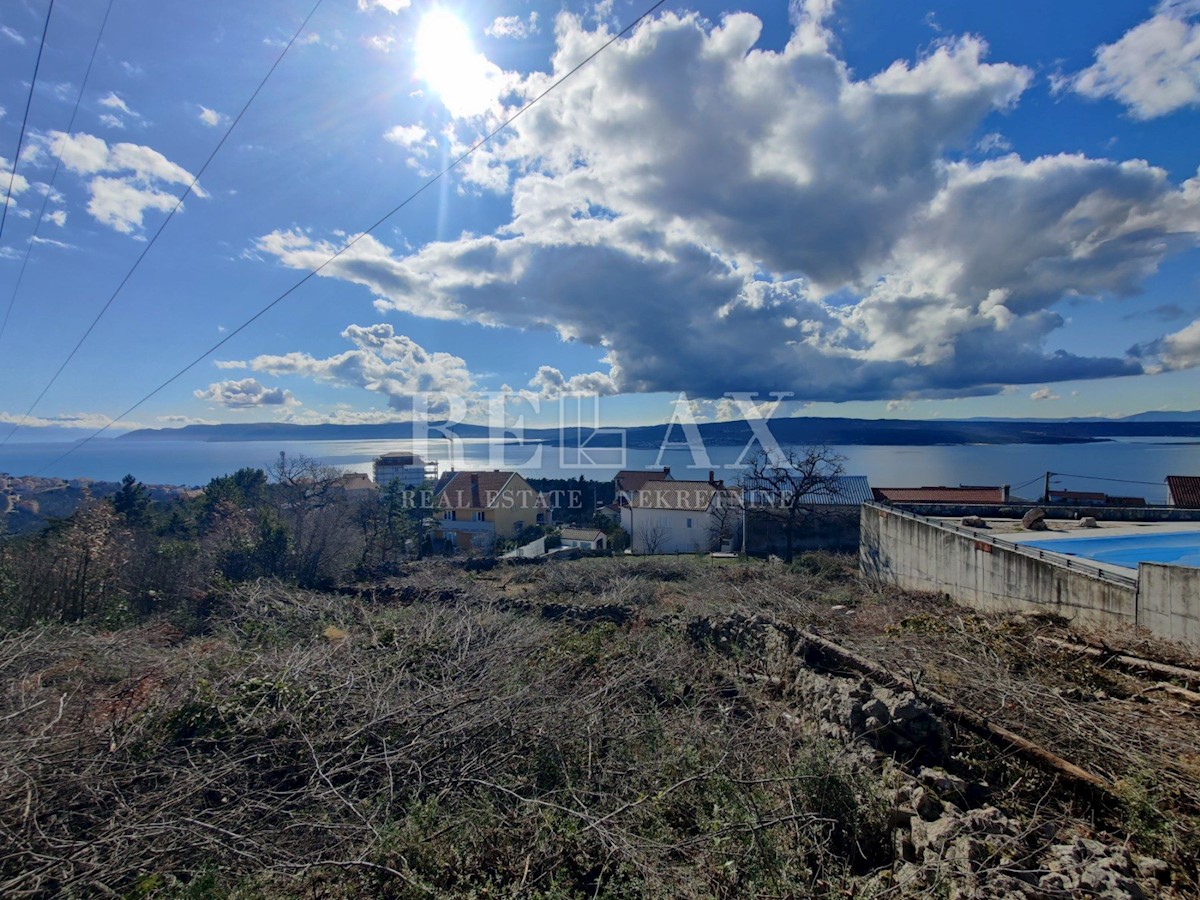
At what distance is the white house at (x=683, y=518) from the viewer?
985 inches

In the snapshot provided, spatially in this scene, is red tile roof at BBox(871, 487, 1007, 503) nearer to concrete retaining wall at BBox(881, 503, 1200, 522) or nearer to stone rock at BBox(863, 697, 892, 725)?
concrete retaining wall at BBox(881, 503, 1200, 522)

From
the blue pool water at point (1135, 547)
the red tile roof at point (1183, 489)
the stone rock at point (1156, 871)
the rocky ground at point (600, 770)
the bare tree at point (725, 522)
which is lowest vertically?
the bare tree at point (725, 522)

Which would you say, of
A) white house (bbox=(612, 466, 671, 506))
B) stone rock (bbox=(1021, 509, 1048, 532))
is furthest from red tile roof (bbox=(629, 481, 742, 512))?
stone rock (bbox=(1021, 509, 1048, 532))

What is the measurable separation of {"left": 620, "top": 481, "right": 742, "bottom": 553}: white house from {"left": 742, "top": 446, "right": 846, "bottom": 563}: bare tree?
216 centimetres

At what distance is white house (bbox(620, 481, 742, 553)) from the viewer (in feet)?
82.1

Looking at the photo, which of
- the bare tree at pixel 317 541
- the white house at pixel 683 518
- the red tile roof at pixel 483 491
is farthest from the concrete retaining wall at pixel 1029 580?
the red tile roof at pixel 483 491

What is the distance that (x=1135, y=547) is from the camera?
9766mm

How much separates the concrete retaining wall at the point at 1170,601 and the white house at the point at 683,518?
61.0ft

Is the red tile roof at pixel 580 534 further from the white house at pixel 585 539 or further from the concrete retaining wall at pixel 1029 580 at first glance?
the concrete retaining wall at pixel 1029 580

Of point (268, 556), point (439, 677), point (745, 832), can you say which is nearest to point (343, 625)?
point (439, 677)

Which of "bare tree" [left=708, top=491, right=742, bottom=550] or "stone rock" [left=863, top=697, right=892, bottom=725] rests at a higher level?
"stone rock" [left=863, top=697, right=892, bottom=725]

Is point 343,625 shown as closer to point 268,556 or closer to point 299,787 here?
point 299,787

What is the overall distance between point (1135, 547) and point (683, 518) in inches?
672

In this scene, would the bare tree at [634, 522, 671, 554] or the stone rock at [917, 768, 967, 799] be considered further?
the bare tree at [634, 522, 671, 554]
